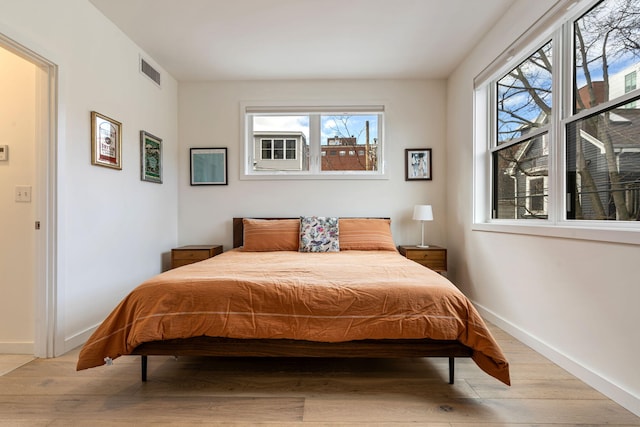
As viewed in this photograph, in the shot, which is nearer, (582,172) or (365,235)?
(582,172)

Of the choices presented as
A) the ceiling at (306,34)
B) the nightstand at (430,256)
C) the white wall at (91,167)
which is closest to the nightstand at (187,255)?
the white wall at (91,167)

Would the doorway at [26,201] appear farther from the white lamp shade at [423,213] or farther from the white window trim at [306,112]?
the white lamp shade at [423,213]

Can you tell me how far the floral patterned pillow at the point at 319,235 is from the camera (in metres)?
3.25

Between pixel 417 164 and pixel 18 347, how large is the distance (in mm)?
3941

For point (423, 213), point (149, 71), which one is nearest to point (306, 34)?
point (149, 71)

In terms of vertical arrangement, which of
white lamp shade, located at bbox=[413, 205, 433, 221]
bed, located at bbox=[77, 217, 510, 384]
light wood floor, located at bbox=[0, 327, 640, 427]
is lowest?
light wood floor, located at bbox=[0, 327, 640, 427]

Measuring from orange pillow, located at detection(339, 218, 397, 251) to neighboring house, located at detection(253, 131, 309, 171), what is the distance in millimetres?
969

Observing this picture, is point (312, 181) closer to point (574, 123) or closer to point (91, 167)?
point (91, 167)

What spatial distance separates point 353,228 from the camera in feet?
11.3

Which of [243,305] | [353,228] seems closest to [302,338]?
[243,305]

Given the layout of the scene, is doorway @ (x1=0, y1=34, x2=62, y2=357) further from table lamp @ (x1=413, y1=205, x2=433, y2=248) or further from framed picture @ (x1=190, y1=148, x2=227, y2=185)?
table lamp @ (x1=413, y1=205, x2=433, y2=248)

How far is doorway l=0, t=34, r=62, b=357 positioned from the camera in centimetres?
211

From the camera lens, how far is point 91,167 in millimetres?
2438

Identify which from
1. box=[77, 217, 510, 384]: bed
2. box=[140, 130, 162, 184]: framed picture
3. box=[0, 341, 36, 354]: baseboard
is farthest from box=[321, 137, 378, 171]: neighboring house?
box=[0, 341, 36, 354]: baseboard
